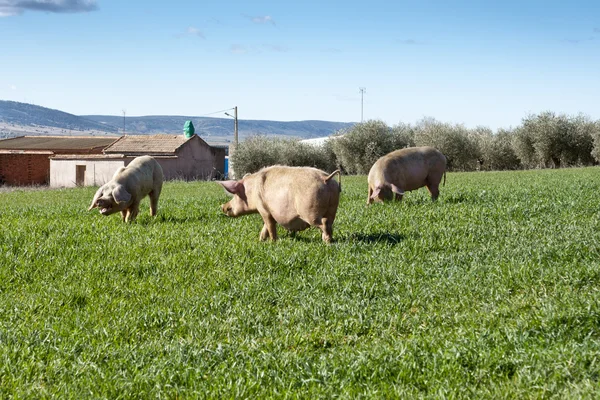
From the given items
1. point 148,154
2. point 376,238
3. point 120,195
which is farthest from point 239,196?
point 148,154

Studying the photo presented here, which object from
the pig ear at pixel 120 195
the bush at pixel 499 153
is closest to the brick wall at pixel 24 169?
the bush at pixel 499 153

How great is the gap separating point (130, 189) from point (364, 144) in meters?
49.4

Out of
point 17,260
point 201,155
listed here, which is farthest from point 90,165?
point 17,260

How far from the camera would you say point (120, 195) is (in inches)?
524

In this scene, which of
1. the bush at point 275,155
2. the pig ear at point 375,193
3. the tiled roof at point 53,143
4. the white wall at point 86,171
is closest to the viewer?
the pig ear at point 375,193

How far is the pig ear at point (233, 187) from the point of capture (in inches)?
442

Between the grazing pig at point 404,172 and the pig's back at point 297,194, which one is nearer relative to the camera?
the pig's back at point 297,194

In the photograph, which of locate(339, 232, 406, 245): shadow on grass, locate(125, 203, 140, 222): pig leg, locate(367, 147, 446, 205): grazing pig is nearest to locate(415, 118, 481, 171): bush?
locate(367, 147, 446, 205): grazing pig

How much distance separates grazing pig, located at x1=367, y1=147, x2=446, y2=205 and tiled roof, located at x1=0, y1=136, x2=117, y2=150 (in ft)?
187

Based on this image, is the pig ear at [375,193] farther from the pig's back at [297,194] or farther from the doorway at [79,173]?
the doorway at [79,173]

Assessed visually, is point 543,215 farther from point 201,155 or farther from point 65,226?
point 201,155

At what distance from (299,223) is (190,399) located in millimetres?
5678

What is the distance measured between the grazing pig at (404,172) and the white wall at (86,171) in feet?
118

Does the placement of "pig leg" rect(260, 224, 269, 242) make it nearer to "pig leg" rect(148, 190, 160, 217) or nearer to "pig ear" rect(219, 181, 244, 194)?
"pig ear" rect(219, 181, 244, 194)
